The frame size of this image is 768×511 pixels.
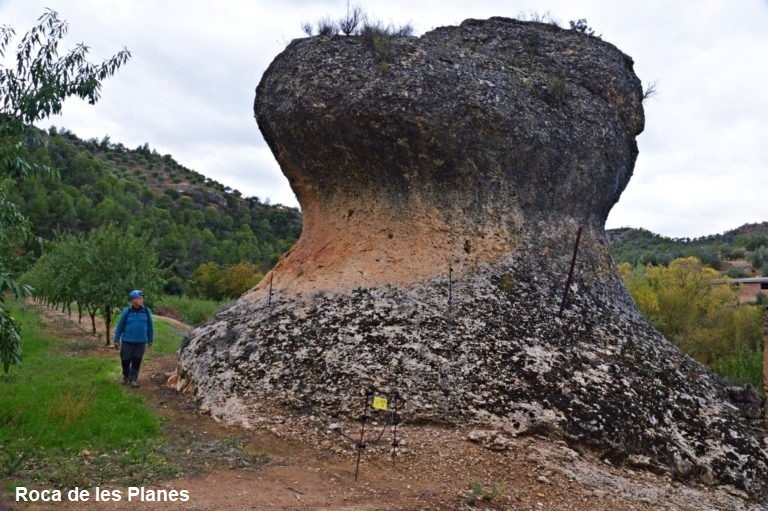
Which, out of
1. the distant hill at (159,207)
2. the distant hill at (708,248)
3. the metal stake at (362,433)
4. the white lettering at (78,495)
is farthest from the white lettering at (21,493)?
the distant hill at (708,248)

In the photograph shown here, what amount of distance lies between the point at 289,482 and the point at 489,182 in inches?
215

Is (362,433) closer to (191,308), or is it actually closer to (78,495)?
(78,495)

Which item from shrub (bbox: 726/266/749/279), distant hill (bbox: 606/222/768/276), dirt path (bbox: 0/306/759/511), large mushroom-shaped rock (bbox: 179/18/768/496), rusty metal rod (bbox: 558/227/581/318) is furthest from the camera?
distant hill (bbox: 606/222/768/276)

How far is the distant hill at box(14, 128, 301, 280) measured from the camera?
130 feet

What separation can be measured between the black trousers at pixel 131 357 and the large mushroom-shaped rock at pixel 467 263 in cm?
59

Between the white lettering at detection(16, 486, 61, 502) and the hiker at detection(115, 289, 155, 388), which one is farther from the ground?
the hiker at detection(115, 289, 155, 388)

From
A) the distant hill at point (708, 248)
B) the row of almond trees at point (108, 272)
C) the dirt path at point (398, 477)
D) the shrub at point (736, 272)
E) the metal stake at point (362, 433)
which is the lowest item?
the dirt path at point (398, 477)

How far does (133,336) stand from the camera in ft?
31.6

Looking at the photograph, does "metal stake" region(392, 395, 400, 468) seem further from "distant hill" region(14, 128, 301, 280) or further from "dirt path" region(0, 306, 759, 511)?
"distant hill" region(14, 128, 301, 280)

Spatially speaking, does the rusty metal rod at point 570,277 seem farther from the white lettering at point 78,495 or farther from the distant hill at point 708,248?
the distant hill at point 708,248

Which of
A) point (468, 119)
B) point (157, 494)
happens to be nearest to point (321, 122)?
point (468, 119)

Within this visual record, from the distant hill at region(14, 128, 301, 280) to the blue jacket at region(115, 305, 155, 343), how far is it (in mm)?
19650

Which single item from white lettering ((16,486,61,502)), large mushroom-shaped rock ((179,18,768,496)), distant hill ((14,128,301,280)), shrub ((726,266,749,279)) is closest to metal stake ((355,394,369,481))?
large mushroom-shaped rock ((179,18,768,496))

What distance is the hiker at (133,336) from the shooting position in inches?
381
